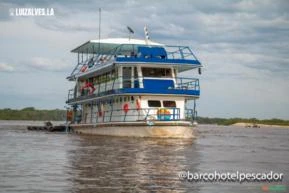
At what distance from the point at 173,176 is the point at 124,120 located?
16.0 m

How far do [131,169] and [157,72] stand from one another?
1580cm

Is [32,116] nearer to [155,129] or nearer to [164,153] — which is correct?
[155,129]

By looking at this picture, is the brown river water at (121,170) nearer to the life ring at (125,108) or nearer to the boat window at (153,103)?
the boat window at (153,103)

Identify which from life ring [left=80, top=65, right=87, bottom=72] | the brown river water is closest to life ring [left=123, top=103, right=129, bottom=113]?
life ring [left=80, top=65, right=87, bottom=72]

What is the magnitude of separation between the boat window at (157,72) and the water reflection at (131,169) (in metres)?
8.62

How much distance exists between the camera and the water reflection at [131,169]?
35.1 ft

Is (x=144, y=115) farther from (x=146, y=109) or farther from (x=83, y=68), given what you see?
(x=83, y=68)

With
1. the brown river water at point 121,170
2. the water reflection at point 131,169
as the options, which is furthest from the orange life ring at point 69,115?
the brown river water at point 121,170

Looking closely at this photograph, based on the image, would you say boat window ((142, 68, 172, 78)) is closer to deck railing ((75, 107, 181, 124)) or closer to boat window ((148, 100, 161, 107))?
boat window ((148, 100, 161, 107))

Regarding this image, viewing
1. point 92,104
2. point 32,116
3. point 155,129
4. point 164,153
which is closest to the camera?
point 164,153

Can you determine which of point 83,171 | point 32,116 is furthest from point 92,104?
point 32,116

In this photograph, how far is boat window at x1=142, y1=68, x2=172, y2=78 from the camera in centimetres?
2873

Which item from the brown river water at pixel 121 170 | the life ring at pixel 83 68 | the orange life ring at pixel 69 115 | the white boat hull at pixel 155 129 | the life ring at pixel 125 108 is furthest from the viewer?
the orange life ring at pixel 69 115

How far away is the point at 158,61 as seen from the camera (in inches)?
1102
